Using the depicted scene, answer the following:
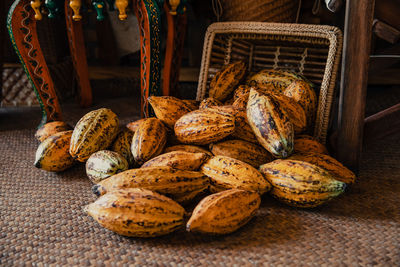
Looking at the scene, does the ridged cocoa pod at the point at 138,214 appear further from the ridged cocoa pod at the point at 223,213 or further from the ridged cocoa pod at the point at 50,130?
the ridged cocoa pod at the point at 50,130

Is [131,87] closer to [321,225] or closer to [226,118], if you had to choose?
[226,118]

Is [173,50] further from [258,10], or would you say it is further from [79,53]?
[79,53]

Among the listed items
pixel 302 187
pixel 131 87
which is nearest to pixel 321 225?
pixel 302 187

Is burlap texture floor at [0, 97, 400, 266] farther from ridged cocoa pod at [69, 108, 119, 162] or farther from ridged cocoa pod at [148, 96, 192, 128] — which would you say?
ridged cocoa pod at [148, 96, 192, 128]

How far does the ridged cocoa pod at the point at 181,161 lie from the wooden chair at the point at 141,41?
16.7 inches

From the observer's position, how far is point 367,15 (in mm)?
856

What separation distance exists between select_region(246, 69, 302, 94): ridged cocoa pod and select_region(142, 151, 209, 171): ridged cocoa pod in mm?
494

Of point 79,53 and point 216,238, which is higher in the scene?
point 79,53

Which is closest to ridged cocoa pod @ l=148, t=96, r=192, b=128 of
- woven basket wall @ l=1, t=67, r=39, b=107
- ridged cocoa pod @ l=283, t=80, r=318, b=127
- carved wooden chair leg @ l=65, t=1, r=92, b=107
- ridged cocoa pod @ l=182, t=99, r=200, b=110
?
ridged cocoa pod @ l=182, t=99, r=200, b=110

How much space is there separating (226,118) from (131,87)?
125cm

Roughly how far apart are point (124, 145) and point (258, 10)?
2.61 ft

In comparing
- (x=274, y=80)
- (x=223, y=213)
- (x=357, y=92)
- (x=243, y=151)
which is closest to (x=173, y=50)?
(x=274, y=80)

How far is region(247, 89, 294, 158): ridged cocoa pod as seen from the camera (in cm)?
85

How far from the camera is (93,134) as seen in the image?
977mm
